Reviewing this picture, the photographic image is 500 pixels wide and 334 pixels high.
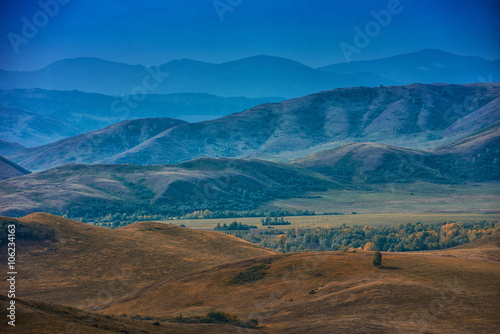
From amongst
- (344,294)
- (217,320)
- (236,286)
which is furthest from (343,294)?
(236,286)

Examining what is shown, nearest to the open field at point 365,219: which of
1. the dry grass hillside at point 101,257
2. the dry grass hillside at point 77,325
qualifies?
the dry grass hillside at point 101,257

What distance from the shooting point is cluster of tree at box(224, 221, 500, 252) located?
4230 inches

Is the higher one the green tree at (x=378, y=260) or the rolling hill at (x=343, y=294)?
the green tree at (x=378, y=260)

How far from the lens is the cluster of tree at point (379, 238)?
352ft

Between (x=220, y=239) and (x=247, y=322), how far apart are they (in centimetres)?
5514

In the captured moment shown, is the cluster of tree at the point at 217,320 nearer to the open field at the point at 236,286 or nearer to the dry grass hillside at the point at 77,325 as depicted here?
the open field at the point at 236,286

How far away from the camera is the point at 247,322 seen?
3900 cm

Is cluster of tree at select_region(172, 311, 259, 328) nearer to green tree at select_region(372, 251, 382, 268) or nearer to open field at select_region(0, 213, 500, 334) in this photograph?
open field at select_region(0, 213, 500, 334)

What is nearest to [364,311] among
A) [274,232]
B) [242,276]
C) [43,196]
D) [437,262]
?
[437,262]

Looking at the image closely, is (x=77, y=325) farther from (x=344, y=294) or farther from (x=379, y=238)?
(x=379, y=238)

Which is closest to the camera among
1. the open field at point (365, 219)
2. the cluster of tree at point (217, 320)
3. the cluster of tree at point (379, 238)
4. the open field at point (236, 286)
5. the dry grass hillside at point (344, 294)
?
the open field at point (236, 286)

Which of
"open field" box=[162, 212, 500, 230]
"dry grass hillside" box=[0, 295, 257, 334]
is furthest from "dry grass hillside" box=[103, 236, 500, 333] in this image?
"open field" box=[162, 212, 500, 230]

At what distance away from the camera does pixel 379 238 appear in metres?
114

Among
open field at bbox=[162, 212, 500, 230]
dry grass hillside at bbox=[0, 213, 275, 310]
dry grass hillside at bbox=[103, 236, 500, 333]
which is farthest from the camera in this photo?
open field at bbox=[162, 212, 500, 230]
